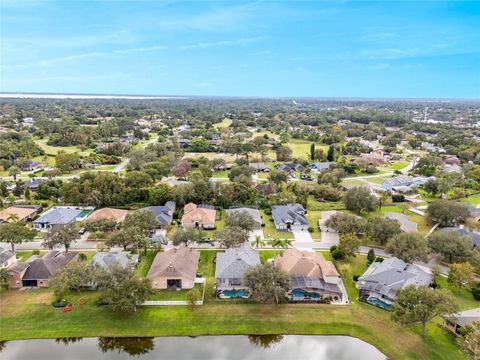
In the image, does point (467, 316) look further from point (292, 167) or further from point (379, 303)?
point (292, 167)

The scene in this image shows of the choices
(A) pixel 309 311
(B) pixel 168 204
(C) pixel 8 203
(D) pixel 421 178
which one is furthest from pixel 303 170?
(C) pixel 8 203

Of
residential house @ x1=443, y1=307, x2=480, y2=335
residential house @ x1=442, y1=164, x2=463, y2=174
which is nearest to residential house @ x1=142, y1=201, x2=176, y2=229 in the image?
residential house @ x1=443, y1=307, x2=480, y2=335

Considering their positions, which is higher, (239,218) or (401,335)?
(239,218)

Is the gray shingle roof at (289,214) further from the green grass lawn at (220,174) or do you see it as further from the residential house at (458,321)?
the green grass lawn at (220,174)

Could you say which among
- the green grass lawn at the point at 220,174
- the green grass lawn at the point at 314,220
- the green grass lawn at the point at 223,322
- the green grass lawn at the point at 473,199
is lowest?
the green grass lawn at the point at 223,322

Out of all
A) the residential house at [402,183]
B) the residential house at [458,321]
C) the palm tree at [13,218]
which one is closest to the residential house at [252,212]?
the residential house at [458,321]

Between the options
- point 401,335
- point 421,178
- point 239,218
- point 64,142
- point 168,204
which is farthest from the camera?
point 64,142

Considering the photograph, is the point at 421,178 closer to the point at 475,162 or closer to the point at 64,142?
the point at 475,162
